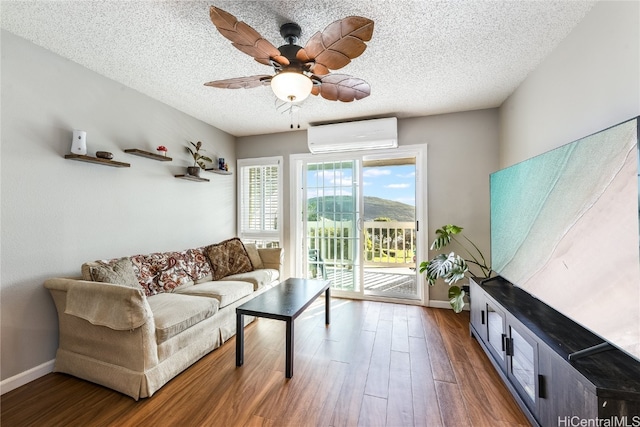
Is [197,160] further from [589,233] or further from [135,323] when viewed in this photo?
[589,233]

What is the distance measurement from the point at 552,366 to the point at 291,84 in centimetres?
202

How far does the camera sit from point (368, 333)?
2.58 meters

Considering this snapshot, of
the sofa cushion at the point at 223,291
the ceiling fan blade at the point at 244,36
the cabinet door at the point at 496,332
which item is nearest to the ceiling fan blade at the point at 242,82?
the ceiling fan blade at the point at 244,36

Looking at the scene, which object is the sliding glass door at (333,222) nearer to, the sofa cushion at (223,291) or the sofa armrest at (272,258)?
the sofa armrest at (272,258)

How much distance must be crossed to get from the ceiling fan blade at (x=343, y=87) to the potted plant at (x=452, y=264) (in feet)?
6.14

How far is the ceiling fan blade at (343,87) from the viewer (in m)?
1.76

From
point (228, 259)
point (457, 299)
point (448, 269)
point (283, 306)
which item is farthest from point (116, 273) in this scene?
point (457, 299)

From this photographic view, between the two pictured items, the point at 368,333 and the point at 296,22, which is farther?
the point at 368,333

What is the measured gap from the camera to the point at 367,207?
412 cm

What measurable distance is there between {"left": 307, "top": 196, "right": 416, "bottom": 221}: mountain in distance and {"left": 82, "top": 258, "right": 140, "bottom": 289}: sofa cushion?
2.35 m

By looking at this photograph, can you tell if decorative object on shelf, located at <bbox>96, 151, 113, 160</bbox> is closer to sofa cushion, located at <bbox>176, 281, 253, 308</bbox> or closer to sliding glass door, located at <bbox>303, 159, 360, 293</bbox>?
sofa cushion, located at <bbox>176, 281, 253, 308</bbox>

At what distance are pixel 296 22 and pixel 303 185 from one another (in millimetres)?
2448

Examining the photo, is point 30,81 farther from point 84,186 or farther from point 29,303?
point 29,303

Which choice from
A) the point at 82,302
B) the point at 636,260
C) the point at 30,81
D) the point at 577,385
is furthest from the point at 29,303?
the point at 636,260
